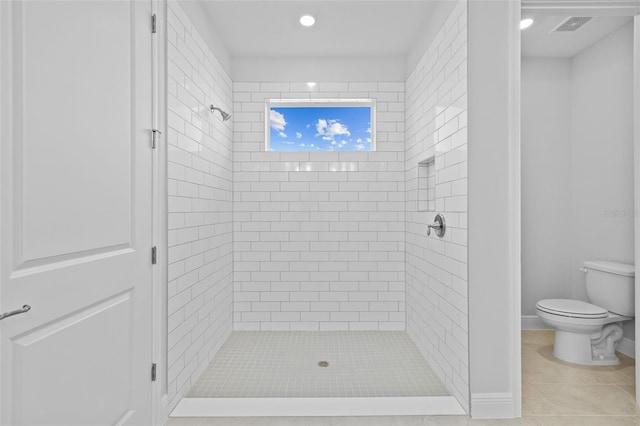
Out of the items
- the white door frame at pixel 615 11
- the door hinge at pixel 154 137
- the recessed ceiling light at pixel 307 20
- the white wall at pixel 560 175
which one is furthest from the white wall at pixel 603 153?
the door hinge at pixel 154 137

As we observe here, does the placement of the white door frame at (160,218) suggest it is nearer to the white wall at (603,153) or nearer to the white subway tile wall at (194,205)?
the white subway tile wall at (194,205)

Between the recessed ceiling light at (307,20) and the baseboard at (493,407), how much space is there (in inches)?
109

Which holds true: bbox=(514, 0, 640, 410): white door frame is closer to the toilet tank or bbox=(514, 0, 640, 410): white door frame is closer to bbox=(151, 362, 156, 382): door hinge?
the toilet tank

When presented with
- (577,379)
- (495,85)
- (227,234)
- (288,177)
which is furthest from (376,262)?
(495,85)

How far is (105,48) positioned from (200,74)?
1.13 meters

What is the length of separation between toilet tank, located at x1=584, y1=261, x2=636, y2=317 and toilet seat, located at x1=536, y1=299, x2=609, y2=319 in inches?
4.6

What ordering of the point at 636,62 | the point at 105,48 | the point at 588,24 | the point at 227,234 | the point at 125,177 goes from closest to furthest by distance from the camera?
the point at 105,48 → the point at 125,177 → the point at 636,62 → the point at 588,24 → the point at 227,234

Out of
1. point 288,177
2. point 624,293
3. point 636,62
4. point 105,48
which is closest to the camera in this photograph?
point 105,48

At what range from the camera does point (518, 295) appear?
1.98 metres

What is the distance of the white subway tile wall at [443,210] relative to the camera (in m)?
2.06

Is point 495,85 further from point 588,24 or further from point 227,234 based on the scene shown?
point 227,234

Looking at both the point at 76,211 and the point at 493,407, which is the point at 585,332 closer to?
the point at 493,407

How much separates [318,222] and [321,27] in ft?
5.48

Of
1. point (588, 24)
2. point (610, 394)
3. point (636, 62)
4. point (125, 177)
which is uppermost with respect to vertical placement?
point (588, 24)
